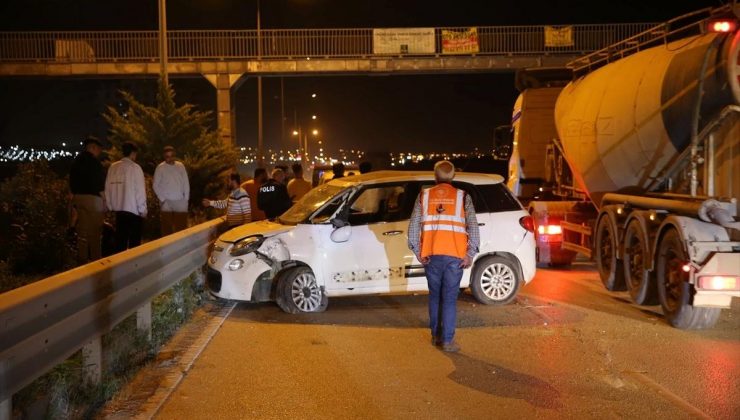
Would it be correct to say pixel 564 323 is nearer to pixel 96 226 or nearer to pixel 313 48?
pixel 96 226

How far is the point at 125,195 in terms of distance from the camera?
10.6 metres

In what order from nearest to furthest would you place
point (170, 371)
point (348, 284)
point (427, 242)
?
point (170, 371), point (427, 242), point (348, 284)

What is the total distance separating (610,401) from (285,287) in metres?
4.46

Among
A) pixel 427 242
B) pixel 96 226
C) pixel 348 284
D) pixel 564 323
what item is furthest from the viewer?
pixel 96 226

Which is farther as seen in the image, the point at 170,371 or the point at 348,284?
the point at 348,284

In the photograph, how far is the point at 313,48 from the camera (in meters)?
32.9

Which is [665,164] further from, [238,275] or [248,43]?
[248,43]

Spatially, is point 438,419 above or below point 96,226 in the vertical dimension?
below

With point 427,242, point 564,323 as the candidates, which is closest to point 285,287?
point 427,242

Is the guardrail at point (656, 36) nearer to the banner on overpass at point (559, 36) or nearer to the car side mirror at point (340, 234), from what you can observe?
the car side mirror at point (340, 234)

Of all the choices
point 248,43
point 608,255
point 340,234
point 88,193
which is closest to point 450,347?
point 340,234

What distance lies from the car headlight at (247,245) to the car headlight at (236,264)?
0.07m

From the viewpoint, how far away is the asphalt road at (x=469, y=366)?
594 centimetres

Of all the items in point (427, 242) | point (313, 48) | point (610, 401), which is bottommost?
point (610, 401)
